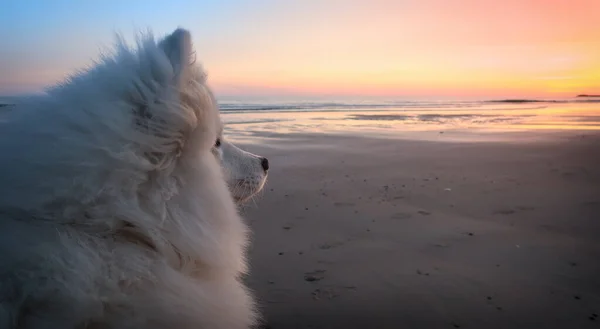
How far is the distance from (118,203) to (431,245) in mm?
2925

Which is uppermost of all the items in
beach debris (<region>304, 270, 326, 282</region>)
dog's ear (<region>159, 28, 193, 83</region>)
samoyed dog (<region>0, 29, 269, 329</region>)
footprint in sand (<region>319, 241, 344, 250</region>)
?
dog's ear (<region>159, 28, 193, 83</region>)

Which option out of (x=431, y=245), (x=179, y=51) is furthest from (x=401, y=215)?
(x=179, y=51)

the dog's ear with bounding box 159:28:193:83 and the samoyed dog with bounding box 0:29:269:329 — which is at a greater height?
the dog's ear with bounding box 159:28:193:83

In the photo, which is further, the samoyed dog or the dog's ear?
the dog's ear

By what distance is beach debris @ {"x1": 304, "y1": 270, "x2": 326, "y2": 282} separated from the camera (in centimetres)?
318

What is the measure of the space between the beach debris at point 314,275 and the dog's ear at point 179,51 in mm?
2025

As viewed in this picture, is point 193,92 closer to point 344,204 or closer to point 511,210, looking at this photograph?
point 344,204

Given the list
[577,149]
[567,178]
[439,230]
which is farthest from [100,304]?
[577,149]

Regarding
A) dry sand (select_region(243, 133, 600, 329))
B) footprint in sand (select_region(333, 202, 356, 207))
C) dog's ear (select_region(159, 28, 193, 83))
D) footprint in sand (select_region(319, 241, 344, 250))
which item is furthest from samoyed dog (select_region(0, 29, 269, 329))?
footprint in sand (select_region(333, 202, 356, 207))

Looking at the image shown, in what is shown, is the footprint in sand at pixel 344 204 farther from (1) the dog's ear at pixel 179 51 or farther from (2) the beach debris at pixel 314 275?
(1) the dog's ear at pixel 179 51

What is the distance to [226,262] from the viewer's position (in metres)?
1.69

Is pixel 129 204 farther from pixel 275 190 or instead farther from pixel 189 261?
pixel 275 190

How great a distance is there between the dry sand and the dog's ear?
171 centimetres

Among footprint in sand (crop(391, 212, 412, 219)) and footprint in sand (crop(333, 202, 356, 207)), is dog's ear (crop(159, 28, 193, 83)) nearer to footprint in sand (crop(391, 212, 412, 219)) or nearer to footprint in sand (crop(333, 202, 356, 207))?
footprint in sand (crop(391, 212, 412, 219))
